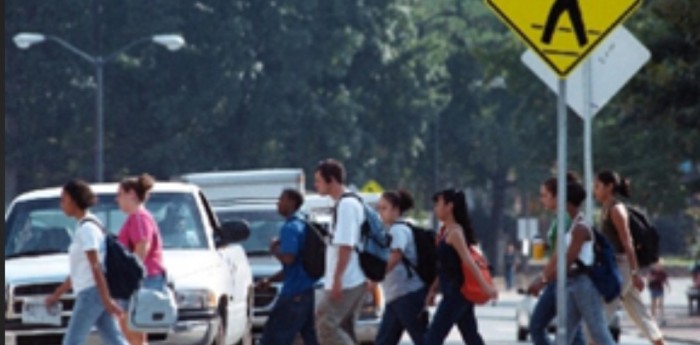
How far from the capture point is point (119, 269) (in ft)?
51.3

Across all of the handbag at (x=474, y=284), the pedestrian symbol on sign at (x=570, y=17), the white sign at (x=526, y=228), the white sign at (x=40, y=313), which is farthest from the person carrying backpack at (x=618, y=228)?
the white sign at (x=526, y=228)

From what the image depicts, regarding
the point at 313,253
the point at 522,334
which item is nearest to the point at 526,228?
the point at 522,334

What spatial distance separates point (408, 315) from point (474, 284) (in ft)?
4.38

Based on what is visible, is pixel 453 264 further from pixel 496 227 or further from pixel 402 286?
pixel 496 227

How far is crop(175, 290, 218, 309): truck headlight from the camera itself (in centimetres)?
1831

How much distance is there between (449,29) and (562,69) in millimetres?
78390

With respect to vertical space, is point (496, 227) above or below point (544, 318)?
below

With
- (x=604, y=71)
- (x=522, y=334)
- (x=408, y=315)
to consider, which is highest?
(x=604, y=71)

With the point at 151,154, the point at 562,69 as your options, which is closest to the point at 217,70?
the point at 151,154

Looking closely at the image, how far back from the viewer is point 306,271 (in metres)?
17.2

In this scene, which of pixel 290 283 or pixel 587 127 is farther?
pixel 587 127

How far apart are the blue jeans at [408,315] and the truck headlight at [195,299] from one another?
144 centimetres

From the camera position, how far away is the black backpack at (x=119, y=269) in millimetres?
15594

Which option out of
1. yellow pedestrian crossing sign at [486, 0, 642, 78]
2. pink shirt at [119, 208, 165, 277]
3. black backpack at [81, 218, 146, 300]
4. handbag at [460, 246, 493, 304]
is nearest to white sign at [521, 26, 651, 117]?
handbag at [460, 246, 493, 304]
